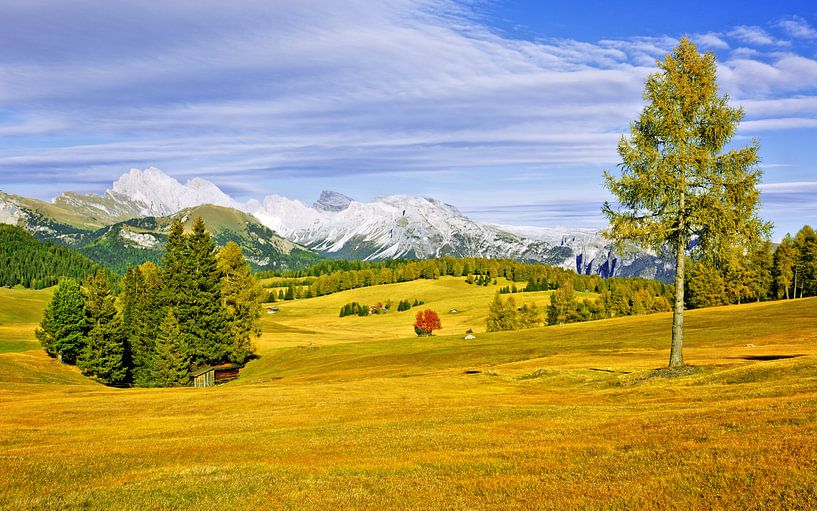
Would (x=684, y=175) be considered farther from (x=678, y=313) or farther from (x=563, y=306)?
(x=563, y=306)

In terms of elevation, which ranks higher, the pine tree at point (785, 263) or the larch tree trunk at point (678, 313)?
the pine tree at point (785, 263)

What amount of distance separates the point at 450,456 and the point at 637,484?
6.77 metres

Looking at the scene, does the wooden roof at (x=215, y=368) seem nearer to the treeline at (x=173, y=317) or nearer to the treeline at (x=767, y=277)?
the treeline at (x=173, y=317)

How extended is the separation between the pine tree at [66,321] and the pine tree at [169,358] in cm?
1577

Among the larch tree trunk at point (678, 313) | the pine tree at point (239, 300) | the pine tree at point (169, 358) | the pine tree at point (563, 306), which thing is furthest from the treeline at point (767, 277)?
the pine tree at point (169, 358)

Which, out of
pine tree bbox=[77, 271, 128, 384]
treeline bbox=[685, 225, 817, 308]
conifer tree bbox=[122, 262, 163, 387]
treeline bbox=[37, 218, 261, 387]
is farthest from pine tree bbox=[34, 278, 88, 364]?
treeline bbox=[685, 225, 817, 308]

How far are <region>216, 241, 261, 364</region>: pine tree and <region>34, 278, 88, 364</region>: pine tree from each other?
2088 cm

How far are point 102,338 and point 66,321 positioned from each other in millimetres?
5746

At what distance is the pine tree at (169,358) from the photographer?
262 ft

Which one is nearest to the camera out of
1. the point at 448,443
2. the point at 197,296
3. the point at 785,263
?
the point at 448,443

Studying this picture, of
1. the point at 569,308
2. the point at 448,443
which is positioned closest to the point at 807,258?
the point at 569,308

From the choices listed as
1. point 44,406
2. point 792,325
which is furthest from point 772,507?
point 792,325

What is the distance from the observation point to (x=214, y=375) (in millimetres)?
89125

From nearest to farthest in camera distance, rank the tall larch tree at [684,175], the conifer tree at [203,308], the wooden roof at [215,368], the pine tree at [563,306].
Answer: the tall larch tree at [684,175]
the wooden roof at [215,368]
the conifer tree at [203,308]
the pine tree at [563,306]
